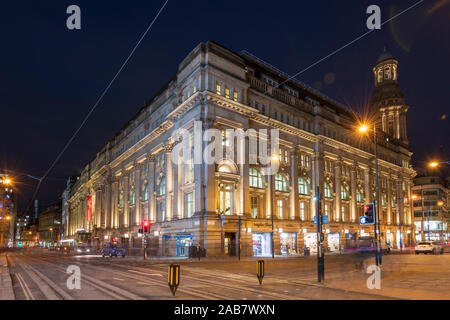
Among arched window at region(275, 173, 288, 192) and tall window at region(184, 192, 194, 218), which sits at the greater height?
arched window at region(275, 173, 288, 192)

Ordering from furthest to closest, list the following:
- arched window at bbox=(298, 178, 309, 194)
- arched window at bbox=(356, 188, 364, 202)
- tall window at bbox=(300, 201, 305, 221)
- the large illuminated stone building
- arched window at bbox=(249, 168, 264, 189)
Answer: arched window at bbox=(356, 188, 364, 202), arched window at bbox=(298, 178, 309, 194), tall window at bbox=(300, 201, 305, 221), arched window at bbox=(249, 168, 264, 189), the large illuminated stone building

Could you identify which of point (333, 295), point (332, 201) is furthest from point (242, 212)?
point (333, 295)

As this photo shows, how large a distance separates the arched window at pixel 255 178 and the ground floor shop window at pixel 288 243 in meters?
8.07

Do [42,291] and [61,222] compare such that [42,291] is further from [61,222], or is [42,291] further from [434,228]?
[61,222]

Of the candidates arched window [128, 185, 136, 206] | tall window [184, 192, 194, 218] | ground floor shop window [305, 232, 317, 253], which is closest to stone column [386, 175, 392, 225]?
ground floor shop window [305, 232, 317, 253]

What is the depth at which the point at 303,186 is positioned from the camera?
2245 inches

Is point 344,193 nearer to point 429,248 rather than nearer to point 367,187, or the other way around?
point 367,187

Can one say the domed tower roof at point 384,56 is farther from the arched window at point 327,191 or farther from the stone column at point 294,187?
the stone column at point 294,187

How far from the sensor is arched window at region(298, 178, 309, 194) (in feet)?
185

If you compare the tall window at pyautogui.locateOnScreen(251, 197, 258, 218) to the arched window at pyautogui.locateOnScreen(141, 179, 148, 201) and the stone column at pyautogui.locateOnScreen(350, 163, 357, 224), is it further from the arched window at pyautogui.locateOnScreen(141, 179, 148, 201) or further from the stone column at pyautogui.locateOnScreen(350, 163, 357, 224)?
the stone column at pyautogui.locateOnScreen(350, 163, 357, 224)

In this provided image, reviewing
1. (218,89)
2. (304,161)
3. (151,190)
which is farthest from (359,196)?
(218,89)

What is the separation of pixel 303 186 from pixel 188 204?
800 inches

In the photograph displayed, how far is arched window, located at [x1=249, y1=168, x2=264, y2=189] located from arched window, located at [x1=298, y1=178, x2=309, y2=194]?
9.86 metres

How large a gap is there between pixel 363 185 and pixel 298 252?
2666cm
